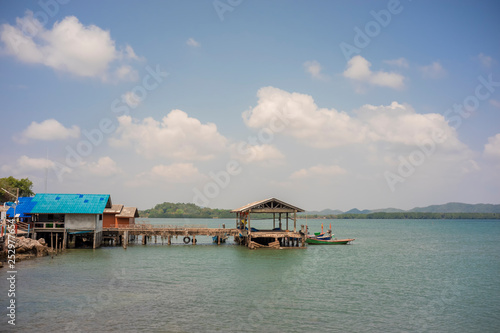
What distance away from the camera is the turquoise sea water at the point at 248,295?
19.7 metres

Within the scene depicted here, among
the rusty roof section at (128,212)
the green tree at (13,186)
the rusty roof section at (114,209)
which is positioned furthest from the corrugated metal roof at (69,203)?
the green tree at (13,186)

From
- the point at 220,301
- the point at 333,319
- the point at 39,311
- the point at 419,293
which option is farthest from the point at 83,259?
the point at 419,293

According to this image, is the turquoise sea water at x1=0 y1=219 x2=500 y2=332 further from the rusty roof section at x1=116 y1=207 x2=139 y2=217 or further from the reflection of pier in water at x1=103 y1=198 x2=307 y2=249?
the rusty roof section at x1=116 y1=207 x2=139 y2=217

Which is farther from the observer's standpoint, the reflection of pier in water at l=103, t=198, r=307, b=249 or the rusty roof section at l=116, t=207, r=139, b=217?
the rusty roof section at l=116, t=207, r=139, b=217

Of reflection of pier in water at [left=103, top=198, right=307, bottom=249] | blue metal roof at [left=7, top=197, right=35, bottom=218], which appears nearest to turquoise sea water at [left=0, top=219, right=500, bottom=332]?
reflection of pier in water at [left=103, top=198, right=307, bottom=249]

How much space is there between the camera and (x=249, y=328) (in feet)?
62.1

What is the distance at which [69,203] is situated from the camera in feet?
161

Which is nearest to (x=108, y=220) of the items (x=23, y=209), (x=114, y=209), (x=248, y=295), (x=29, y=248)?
(x=114, y=209)

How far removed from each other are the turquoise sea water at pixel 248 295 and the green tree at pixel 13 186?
2088 inches

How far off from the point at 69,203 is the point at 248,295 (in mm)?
33738

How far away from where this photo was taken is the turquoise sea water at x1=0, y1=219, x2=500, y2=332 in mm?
19656

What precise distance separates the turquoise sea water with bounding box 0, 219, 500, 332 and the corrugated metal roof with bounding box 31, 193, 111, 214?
725 cm

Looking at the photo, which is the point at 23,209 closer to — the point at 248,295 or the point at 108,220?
the point at 108,220

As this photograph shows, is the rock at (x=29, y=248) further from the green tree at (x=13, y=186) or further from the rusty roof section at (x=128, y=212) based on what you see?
the green tree at (x=13, y=186)
